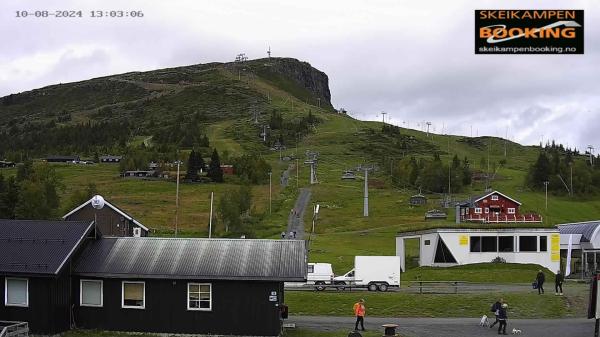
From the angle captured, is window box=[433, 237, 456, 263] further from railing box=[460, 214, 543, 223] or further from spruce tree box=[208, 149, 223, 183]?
spruce tree box=[208, 149, 223, 183]

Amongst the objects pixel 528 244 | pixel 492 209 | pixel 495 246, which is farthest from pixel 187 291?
pixel 492 209

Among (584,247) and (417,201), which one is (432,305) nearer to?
(584,247)

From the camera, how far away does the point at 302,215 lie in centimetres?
11625

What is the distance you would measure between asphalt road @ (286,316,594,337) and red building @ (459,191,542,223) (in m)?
59.0

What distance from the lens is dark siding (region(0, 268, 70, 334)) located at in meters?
31.8

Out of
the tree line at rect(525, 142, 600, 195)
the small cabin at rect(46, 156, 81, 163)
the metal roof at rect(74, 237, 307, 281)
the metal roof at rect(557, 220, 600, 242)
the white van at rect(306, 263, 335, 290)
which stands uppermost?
the small cabin at rect(46, 156, 81, 163)

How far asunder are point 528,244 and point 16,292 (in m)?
44.9

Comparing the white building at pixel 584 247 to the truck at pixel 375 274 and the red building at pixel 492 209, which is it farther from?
the red building at pixel 492 209

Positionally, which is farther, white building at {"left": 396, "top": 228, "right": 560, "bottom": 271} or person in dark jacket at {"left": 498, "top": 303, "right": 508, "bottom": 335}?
white building at {"left": 396, "top": 228, "right": 560, "bottom": 271}

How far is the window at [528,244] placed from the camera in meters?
62.4

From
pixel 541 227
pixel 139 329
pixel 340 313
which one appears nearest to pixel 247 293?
pixel 139 329

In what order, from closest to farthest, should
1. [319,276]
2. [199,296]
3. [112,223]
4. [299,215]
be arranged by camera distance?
[199,296] < [319,276] < [112,223] < [299,215]

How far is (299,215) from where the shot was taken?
115938 mm

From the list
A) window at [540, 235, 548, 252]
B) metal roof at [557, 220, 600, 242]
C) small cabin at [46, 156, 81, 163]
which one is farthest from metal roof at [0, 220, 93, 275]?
small cabin at [46, 156, 81, 163]
